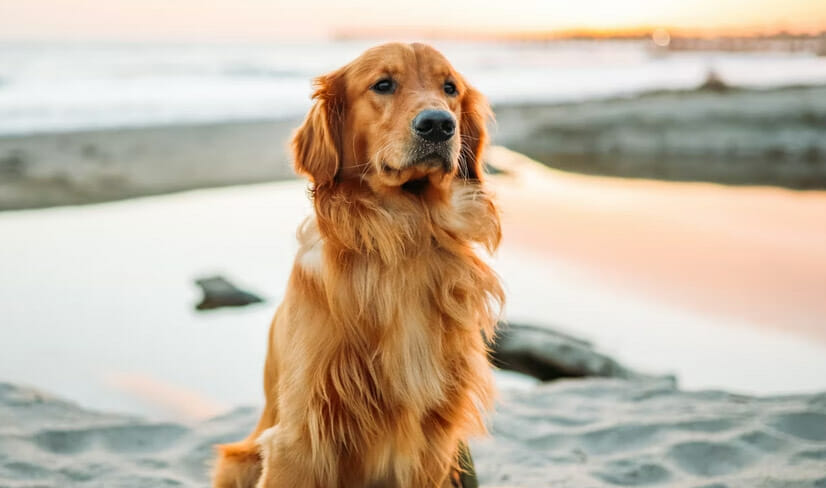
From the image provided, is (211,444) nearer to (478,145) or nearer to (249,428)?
(249,428)

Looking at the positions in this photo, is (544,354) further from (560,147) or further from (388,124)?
(560,147)

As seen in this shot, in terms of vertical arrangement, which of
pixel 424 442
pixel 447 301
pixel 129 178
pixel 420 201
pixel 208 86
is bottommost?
pixel 424 442

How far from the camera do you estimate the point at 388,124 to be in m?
2.77

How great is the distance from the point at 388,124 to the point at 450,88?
37 centimetres

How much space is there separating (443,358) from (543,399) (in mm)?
→ 1771

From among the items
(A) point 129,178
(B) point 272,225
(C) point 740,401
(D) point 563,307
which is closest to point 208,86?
(A) point 129,178

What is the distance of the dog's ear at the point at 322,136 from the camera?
111 inches

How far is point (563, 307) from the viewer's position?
5.56m

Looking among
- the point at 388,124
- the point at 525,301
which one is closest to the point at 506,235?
the point at 525,301

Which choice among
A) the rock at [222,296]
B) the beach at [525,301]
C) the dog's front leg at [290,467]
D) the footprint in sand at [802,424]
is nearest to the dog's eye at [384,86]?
the beach at [525,301]

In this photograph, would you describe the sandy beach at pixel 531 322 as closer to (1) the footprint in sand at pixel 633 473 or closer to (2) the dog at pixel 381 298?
(1) the footprint in sand at pixel 633 473

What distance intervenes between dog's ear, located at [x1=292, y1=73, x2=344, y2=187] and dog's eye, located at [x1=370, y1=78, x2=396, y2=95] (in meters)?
0.16

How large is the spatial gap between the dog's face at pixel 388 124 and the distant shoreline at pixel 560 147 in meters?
6.18

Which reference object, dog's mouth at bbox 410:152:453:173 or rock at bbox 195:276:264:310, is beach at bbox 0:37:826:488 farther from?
dog's mouth at bbox 410:152:453:173
